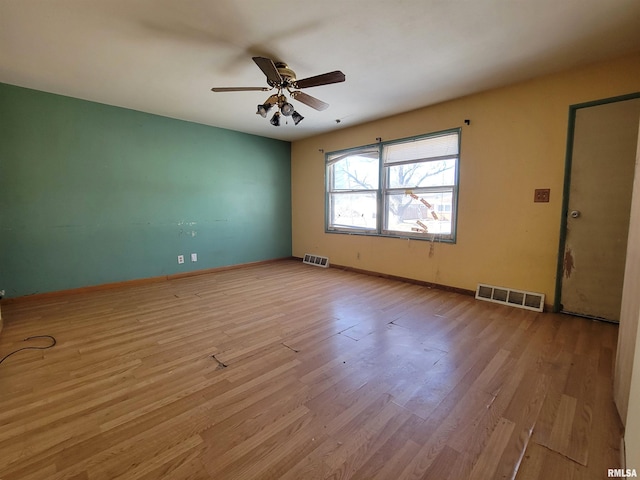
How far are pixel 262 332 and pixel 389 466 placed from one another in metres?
1.58

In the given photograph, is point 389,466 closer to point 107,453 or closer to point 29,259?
point 107,453

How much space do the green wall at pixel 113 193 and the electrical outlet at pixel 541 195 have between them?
437 cm

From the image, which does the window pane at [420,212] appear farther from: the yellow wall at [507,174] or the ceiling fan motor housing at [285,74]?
the ceiling fan motor housing at [285,74]

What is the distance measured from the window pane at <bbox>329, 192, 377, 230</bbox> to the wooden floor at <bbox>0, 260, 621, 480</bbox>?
82.4 inches

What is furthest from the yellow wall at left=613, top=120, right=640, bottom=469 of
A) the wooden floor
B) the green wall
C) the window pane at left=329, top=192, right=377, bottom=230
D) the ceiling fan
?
the green wall

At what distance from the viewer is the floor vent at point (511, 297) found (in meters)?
3.13

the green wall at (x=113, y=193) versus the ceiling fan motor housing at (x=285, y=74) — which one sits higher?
the ceiling fan motor housing at (x=285, y=74)

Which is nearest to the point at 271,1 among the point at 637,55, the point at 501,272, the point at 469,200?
the point at 469,200

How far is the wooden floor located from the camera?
1.26 meters

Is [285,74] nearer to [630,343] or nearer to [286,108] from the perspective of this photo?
[286,108]

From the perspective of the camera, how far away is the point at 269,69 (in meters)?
2.39

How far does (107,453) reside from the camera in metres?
1.30

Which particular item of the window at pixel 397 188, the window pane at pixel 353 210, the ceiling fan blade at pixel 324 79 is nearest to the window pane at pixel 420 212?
the window at pixel 397 188

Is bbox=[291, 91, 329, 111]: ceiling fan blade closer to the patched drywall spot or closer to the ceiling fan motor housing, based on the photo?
the ceiling fan motor housing
